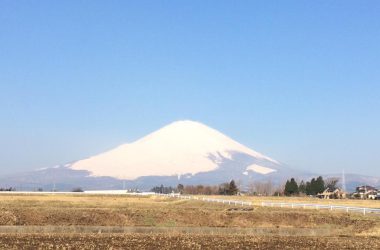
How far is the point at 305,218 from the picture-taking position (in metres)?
57.1

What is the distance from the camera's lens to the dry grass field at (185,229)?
3488cm

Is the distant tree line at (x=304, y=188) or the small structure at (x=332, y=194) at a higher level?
the distant tree line at (x=304, y=188)

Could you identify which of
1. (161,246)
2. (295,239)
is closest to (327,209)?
(295,239)

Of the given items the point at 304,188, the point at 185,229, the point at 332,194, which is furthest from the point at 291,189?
the point at 185,229

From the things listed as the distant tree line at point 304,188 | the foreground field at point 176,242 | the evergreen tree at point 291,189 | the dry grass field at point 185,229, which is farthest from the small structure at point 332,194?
the foreground field at point 176,242

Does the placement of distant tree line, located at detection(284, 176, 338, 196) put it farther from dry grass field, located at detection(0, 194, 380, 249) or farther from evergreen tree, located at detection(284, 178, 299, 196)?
dry grass field, located at detection(0, 194, 380, 249)

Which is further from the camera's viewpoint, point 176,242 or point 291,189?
point 291,189

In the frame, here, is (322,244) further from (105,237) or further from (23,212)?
(23,212)

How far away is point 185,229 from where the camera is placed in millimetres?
48344

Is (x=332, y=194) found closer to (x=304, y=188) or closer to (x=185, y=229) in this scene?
(x=304, y=188)

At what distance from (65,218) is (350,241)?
85.4 ft

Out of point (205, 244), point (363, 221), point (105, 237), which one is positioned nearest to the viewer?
point (205, 244)

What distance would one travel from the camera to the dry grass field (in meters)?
34.9

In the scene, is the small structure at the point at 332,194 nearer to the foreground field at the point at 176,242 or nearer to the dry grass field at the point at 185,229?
the dry grass field at the point at 185,229
